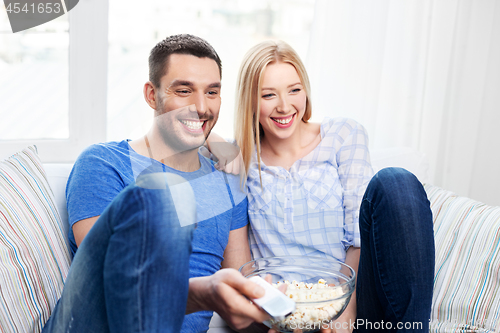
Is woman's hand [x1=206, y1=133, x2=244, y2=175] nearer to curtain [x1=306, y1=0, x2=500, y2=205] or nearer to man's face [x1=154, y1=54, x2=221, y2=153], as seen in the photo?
man's face [x1=154, y1=54, x2=221, y2=153]

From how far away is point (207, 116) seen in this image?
3.16 feet

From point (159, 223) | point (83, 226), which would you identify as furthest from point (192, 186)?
point (159, 223)

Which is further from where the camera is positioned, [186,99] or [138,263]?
[186,99]

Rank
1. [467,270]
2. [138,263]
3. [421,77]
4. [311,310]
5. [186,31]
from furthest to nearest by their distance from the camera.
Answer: [421,77]
[186,31]
[467,270]
[311,310]
[138,263]

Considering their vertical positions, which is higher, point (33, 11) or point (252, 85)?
point (33, 11)

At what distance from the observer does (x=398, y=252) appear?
88 cm

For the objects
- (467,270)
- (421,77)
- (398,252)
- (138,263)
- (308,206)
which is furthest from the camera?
(421,77)

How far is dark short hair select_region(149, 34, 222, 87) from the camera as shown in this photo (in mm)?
957

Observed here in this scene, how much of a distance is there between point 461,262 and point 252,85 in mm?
701

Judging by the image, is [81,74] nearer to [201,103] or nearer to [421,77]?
[201,103]

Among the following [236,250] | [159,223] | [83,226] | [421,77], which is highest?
[421,77]

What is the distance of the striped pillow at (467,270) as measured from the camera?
1.04 m

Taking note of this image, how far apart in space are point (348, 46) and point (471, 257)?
0.93 m

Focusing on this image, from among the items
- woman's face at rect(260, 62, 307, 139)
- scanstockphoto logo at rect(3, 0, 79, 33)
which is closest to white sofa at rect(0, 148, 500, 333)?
woman's face at rect(260, 62, 307, 139)
